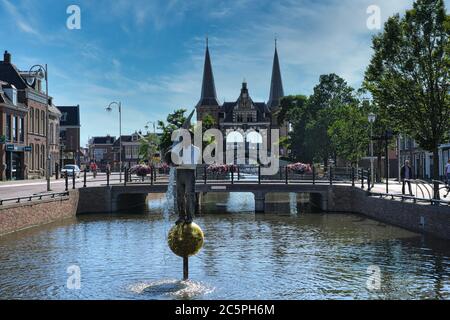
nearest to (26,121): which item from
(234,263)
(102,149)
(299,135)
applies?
(299,135)

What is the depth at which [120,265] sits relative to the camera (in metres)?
15.5

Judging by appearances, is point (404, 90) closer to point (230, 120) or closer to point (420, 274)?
point (420, 274)

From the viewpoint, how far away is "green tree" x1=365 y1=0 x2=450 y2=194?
24422 millimetres

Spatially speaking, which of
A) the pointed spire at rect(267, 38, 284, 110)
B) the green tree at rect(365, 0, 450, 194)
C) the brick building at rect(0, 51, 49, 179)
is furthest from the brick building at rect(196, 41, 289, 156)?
the green tree at rect(365, 0, 450, 194)

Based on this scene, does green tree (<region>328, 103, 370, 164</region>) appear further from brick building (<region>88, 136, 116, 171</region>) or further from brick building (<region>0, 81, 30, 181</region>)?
brick building (<region>88, 136, 116, 171</region>)

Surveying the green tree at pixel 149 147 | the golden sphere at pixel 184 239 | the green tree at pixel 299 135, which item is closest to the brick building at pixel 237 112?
the green tree at pixel 149 147

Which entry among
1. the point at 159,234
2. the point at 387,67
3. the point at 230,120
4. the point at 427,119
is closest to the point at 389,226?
the point at 427,119

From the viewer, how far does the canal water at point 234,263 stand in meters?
12.2

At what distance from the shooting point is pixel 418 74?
24.9 meters

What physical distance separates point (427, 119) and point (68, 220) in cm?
1951

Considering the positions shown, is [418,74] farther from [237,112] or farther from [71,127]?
[237,112]

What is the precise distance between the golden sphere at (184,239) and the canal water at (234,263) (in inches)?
42.2

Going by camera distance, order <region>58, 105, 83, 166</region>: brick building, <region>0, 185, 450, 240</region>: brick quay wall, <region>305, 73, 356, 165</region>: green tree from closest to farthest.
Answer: <region>0, 185, 450, 240</region>: brick quay wall
<region>305, 73, 356, 165</region>: green tree
<region>58, 105, 83, 166</region>: brick building

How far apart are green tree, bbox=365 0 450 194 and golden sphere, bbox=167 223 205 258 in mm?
16671
